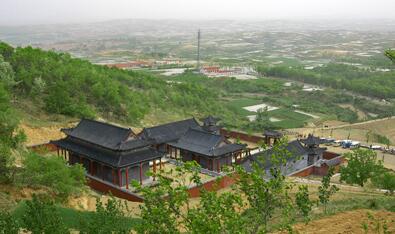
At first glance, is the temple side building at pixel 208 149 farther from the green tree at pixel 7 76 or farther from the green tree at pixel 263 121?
the green tree at pixel 263 121

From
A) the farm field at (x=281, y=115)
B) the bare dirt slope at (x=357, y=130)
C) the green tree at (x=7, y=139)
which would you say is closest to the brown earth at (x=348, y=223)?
the green tree at (x=7, y=139)

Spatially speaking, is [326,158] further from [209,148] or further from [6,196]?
[6,196]

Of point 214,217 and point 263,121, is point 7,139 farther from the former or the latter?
point 263,121

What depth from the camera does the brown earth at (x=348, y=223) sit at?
20203 millimetres

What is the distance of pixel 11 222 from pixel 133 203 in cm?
1740

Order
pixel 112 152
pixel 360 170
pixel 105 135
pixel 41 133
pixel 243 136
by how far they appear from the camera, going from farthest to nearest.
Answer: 1. pixel 243 136
2. pixel 41 133
3. pixel 105 135
4. pixel 360 170
5. pixel 112 152

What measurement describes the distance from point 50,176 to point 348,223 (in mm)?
16273

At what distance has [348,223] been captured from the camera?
2108 cm

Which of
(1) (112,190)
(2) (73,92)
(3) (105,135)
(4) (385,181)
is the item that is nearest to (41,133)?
(2) (73,92)

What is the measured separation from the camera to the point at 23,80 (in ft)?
167

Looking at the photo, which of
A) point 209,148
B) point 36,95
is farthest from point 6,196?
point 36,95

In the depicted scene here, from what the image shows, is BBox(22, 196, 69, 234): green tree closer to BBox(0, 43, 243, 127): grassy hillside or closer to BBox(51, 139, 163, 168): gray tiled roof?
BBox(51, 139, 163, 168): gray tiled roof

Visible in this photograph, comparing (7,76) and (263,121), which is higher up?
(7,76)

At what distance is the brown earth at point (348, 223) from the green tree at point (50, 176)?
13462 mm
